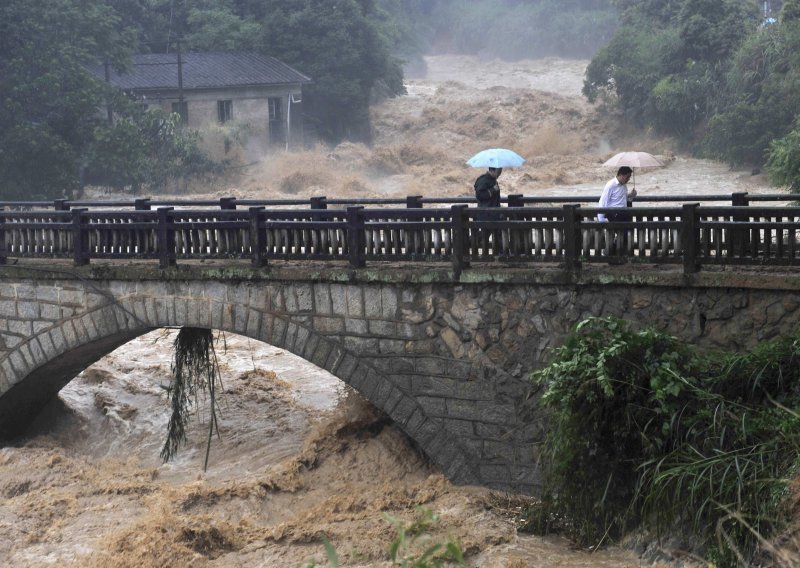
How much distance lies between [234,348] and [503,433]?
8.49 metres

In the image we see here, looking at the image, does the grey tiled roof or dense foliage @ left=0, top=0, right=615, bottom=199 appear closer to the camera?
dense foliage @ left=0, top=0, right=615, bottom=199

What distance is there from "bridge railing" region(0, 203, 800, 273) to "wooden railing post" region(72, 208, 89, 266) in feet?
0.04

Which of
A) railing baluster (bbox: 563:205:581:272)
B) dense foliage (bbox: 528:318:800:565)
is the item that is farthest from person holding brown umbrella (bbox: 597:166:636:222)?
dense foliage (bbox: 528:318:800:565)

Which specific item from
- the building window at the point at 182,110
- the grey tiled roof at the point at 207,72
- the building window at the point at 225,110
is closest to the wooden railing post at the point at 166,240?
the grey tiled roof at the point at 207,72

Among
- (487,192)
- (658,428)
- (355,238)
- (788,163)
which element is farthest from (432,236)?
(788,163)

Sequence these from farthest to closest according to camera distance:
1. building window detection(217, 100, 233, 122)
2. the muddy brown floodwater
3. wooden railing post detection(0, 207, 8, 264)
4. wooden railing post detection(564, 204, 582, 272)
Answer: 1. building window detection(217, 100, 233, 122)
2. wooden railing post detection(0, 207, 8, 264)
3. the muddy brown floodwater
4. wooden railing post detection(564, 204, 582, 272)

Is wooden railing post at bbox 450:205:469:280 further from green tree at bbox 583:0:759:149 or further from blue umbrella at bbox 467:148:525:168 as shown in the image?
green tree at bbox 583:0:759:149

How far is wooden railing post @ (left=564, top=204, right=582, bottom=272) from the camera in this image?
400 inches

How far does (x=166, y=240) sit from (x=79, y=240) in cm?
121

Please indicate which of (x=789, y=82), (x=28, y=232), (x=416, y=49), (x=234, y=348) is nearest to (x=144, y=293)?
(x=28, y=232)

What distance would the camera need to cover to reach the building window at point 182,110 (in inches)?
1628

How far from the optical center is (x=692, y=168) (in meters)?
36.7

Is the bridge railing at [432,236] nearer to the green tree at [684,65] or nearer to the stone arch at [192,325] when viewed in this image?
the stone arch at [192,325]

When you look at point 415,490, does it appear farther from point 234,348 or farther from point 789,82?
point 789,82
